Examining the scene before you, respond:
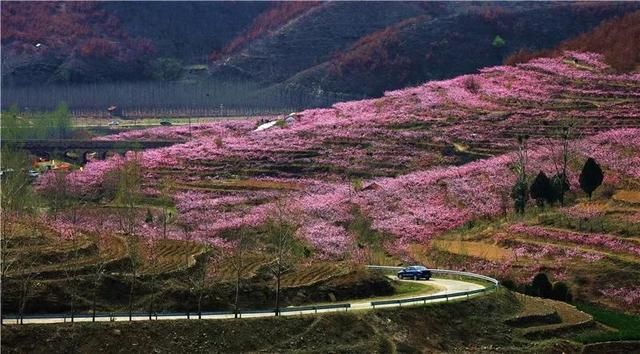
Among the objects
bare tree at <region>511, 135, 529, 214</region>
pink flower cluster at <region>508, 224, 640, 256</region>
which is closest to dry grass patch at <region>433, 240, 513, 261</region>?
pink flower cluster at <region>508, 224, 640, 256</region>

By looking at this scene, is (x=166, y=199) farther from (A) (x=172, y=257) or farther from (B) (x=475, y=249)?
(A) (x=172, y=257)

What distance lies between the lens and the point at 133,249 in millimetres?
58188

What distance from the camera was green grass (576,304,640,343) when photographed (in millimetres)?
59281

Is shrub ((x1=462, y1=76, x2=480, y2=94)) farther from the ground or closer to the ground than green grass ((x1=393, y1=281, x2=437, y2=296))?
farther from the ground

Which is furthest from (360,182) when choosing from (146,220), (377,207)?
(146,220)

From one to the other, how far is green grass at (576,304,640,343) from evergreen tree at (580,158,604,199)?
16194 millimetres

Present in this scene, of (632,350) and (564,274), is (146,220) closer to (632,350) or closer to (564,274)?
(564,274)

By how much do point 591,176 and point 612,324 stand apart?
71.6ft

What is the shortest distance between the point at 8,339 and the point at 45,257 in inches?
406

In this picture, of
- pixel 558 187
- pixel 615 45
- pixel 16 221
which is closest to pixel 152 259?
pixel 16 221

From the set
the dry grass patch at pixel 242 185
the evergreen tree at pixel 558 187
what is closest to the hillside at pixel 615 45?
the dry grass patch at pixel 242 185

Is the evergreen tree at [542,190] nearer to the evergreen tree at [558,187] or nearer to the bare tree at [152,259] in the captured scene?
the evergreen tree at [558,187]

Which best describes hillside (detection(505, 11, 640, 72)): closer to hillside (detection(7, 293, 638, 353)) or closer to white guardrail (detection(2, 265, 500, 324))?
hillside (detection(7, 293, 638, 353))

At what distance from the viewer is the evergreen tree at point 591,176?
3265 inches
